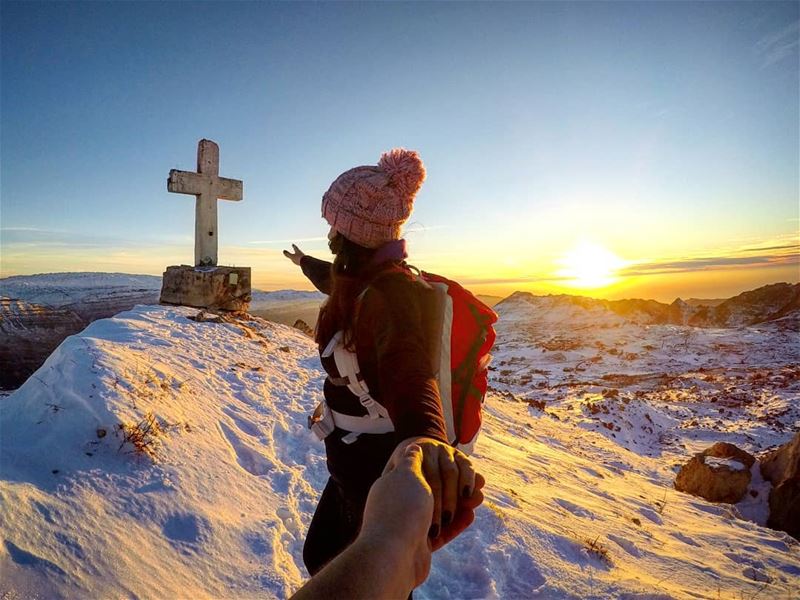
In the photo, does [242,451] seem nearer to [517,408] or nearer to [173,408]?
[173,408]

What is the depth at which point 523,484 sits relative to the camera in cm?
545

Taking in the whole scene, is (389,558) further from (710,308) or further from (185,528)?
(710,308)

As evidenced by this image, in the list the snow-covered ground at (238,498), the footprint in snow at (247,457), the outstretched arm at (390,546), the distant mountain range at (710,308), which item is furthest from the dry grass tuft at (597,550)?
the distant mountain range at (710,308)

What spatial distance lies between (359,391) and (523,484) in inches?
183

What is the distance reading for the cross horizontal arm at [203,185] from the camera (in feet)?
28.1

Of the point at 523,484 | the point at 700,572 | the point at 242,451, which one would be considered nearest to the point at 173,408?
the point at 242,451

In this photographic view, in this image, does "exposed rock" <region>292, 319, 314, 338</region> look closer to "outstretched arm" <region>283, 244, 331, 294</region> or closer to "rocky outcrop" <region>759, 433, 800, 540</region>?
"outstretched arm" <region>283, 244, 331, 294</region>

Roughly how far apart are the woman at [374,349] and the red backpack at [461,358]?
11 centimetres

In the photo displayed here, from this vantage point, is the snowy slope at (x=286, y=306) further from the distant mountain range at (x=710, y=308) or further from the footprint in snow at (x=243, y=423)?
the distant mountain range at (x=710, y=308)

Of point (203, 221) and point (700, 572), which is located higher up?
point (203, 221)

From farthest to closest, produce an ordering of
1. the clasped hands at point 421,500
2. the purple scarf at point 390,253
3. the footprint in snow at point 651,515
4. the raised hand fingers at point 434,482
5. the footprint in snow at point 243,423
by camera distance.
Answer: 1. the footprint in snow at point 651,515
2. the footprint in snow at point 243,423
3. the purple scarf at point 390,253
4. the raised hand fingers at point 434,482
5. the clasped hands at point 421,500

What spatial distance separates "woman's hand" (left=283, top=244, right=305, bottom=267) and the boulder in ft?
28.0

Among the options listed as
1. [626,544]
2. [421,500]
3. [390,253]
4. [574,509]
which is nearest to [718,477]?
[574,509]

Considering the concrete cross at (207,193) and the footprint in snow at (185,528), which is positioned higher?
the concrete cross at (207,193)
